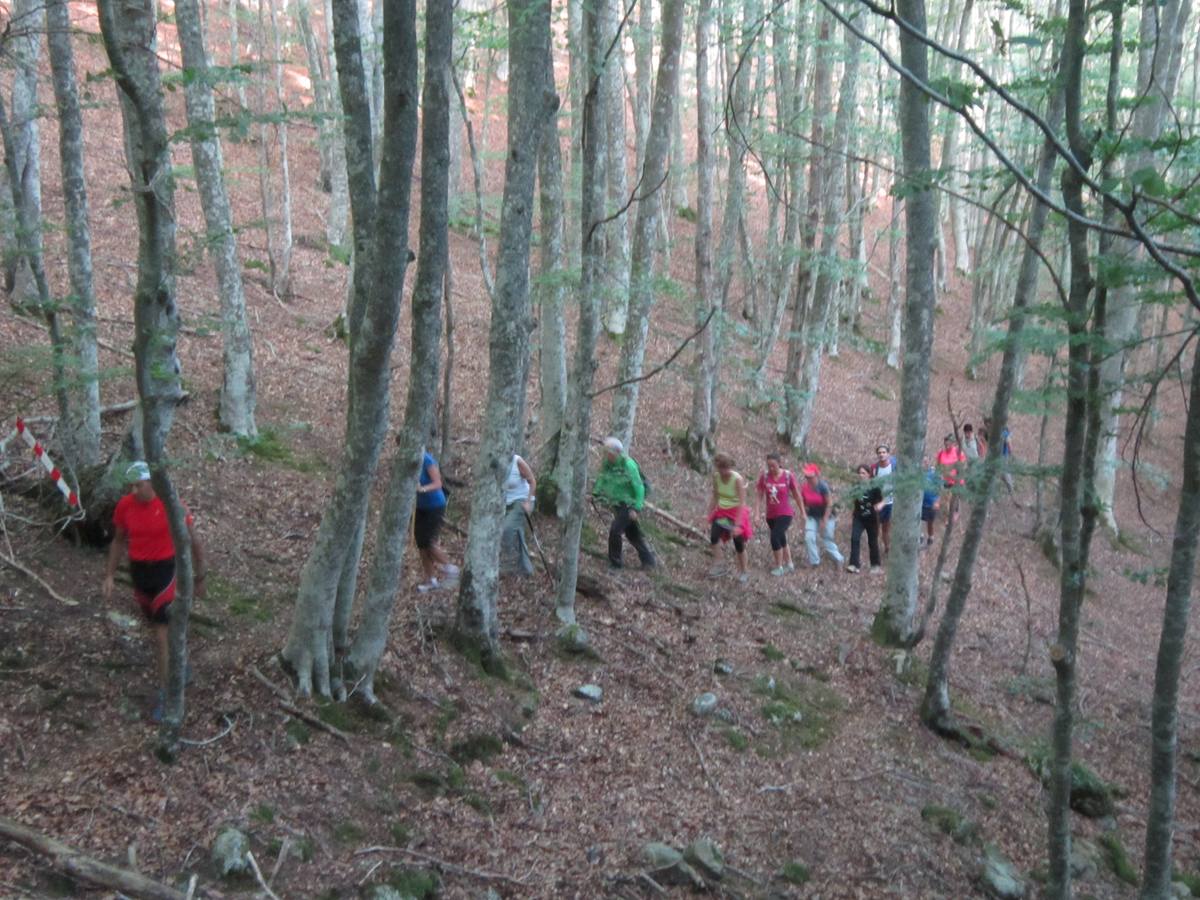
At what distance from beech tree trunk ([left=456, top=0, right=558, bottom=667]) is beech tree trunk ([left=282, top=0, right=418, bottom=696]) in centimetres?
132

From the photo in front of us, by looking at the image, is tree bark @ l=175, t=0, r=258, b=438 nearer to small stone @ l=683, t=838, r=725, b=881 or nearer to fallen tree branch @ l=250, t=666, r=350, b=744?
fallen tree branch @ l=250, t=666, r=350, b=744

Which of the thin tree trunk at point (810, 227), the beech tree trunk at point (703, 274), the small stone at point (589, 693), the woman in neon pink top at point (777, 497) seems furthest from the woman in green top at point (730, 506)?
the thin tree trunk at point (810, 227)

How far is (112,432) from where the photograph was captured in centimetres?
982

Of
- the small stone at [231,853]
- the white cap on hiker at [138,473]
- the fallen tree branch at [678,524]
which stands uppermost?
the white cap on hiker at [138,473]

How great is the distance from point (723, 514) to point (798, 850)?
203 inches

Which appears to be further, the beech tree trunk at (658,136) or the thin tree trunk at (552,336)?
the beech tree trunk at (658,136)

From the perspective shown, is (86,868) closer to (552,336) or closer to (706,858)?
(706,858)

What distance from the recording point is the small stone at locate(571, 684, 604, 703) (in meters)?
8.20

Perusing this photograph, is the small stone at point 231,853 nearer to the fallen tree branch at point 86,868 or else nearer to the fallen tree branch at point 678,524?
the fallen tree branch at point 86,868

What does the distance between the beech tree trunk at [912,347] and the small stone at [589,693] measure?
3217 mm

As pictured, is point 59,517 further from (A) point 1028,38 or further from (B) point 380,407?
(A) point 1028,38

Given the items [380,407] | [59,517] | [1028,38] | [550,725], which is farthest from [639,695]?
[1028,38]

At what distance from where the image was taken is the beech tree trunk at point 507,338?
7332mm

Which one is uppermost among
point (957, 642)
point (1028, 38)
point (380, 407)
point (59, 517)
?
point (1028, 38)
